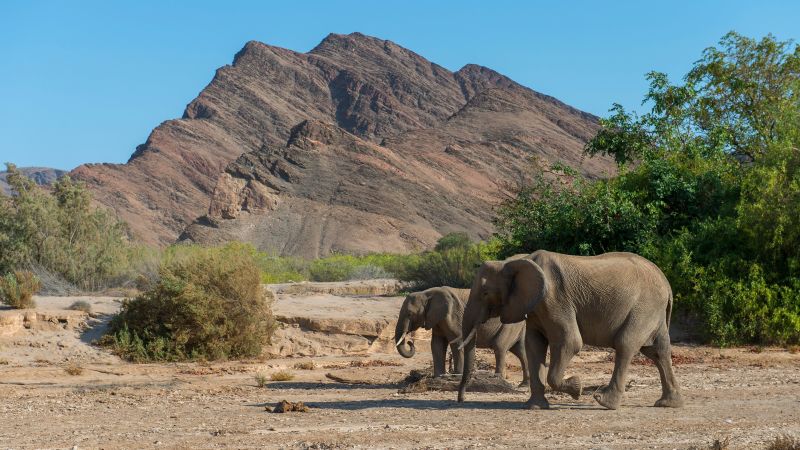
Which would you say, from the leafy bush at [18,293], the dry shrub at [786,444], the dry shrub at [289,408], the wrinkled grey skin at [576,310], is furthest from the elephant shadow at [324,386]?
the dry shrub at [786,444]

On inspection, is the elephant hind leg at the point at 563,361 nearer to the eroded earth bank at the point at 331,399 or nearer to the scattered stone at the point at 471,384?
the eroded earth bank at the point at 331,399

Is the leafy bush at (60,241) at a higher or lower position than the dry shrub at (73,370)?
higher

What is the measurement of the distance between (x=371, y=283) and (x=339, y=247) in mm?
43667

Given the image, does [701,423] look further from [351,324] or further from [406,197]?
[406,197]

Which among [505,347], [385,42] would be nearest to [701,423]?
[505,347]

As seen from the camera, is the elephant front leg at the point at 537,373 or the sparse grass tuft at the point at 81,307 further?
the sparse grass tuft at the point at 81,307

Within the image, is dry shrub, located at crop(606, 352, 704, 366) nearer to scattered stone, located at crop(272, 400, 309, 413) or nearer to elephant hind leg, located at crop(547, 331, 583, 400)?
elephant hind leg, located at crop(547, 331, 583, 400)

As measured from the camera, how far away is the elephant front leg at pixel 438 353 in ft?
50.0

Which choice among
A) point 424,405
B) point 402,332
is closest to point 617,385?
point 424,405

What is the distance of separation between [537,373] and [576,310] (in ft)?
2.94

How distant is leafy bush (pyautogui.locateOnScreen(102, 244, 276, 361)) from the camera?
62.1 feet

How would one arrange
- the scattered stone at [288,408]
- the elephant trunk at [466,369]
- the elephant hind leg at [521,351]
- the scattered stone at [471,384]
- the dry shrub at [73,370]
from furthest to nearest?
the dry shrub at [73,370] < the elephant hind leg at [521,351] < the scattered stone at [471,384] < the elephant trunk at [466,369] < the scattered stone at [288,408]

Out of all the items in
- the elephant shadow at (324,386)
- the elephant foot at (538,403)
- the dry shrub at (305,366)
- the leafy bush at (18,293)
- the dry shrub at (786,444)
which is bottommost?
the elephant shadow at (324,386)

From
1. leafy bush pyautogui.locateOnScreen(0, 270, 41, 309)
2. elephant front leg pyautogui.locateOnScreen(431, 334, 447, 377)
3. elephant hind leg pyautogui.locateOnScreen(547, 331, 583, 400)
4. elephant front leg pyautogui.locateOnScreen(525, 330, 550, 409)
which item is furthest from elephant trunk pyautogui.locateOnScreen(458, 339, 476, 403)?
leafy bush pyautogui.locateOnScreen(0, 270, 41, 309)
